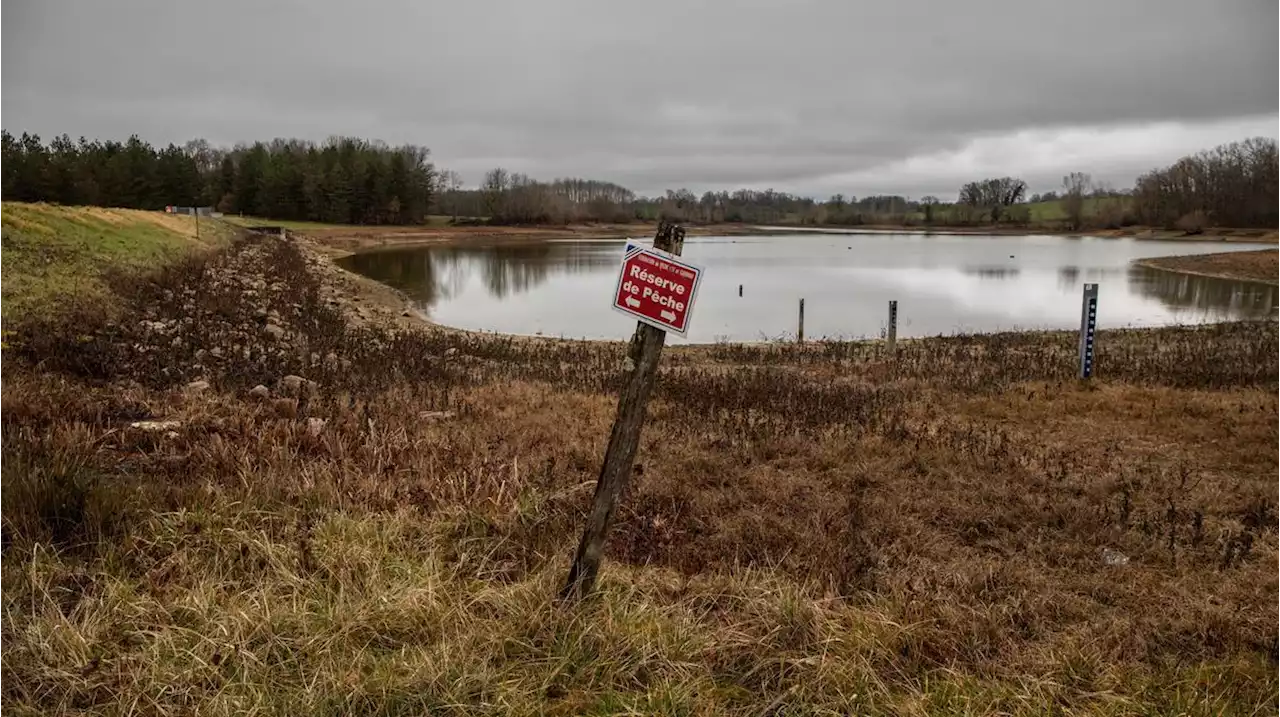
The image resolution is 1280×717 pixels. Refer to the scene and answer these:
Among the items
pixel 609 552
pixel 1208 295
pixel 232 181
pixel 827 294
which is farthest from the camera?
pixel 232 181

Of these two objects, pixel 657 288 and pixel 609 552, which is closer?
pixel 657 288

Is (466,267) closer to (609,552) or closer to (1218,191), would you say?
(609,552)

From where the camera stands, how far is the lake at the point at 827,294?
25938mm

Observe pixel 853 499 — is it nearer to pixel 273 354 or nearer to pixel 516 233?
pixel 273 354

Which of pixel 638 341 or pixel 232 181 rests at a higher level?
pixel 232 181

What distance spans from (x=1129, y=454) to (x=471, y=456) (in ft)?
21.1

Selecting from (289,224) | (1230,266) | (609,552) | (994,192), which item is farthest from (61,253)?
(994,192)

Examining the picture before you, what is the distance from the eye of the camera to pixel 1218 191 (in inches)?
4208

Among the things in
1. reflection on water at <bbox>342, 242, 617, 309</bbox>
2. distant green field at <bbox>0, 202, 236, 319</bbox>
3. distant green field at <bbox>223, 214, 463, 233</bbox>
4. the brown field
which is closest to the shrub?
reflection on water at <bbox>342, 242, 617, 309</bbox>

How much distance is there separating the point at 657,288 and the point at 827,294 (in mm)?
32586

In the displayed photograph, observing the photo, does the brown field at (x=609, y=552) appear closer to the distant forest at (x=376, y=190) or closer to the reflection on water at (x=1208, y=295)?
the reflection on water at (x=1208, y=295)

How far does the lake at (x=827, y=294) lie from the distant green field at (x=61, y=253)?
935 centimetres

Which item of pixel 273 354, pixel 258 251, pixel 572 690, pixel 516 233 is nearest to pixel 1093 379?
pixel 572 690

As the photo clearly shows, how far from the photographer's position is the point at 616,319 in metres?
27.6
